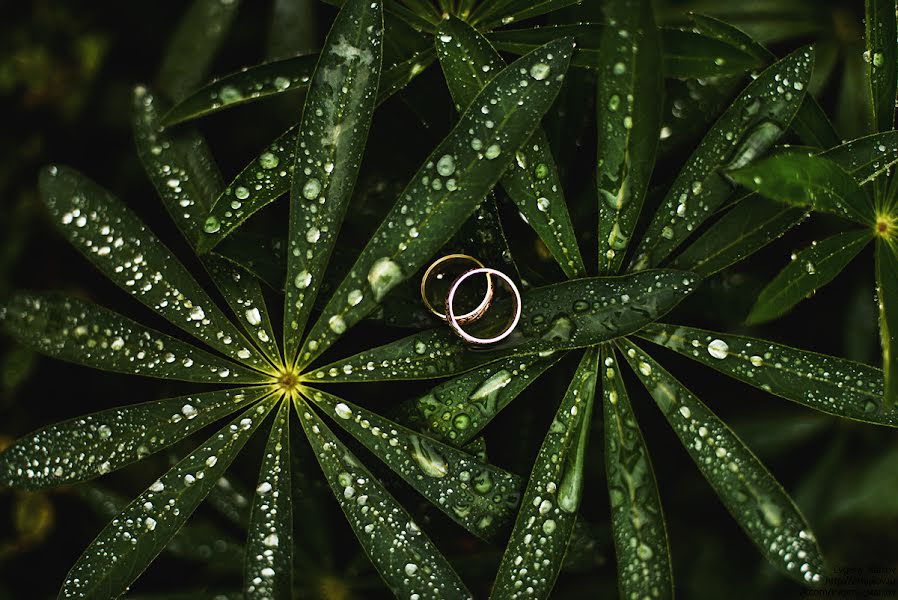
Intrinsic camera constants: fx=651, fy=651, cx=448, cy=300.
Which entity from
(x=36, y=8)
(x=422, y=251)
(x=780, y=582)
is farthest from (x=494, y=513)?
(x=36, y=8)

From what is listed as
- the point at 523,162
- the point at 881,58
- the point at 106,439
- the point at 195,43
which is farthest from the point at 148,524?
the point at 881,58

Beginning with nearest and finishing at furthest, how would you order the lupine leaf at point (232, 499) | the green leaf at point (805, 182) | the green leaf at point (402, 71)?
the green leaf at point (805, 182), the green leaf at point (402, 71), the lupine leaf at point (232, 499)

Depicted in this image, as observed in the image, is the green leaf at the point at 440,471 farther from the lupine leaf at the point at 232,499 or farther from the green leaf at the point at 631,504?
the lupine leaf at the point at 232,499

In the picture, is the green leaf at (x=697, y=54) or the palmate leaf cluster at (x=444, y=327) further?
the green leaf at (x=697, y=54)

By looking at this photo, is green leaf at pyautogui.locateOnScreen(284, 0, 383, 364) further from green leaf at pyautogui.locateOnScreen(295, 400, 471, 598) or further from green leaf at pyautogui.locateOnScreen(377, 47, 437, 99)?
green leaf at pyautogui.locateOnScreen(295, 400, 471, 598)

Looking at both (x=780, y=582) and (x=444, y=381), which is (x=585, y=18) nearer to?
(x=444, y=381)

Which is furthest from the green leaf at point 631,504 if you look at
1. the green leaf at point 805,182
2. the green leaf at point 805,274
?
the green leaf at point 805,182
